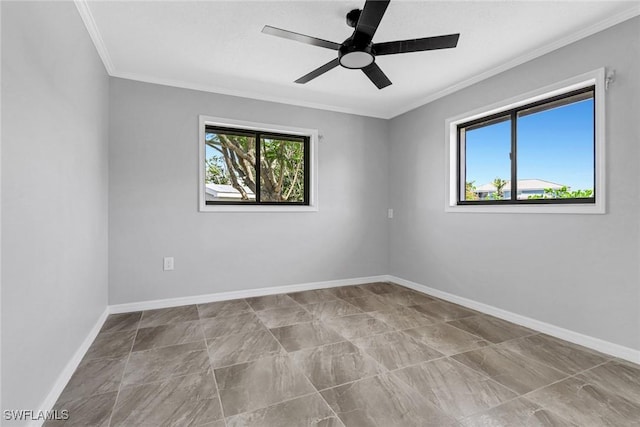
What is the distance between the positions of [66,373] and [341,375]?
1.61 m

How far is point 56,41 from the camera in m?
1.72

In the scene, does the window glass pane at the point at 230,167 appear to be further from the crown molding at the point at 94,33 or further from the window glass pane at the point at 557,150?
the window glass pane at the point at 557,150

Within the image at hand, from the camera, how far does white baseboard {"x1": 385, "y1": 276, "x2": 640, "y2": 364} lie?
2184mm

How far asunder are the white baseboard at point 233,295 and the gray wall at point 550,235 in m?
0.87

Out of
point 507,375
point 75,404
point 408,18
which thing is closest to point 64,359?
point 75,404

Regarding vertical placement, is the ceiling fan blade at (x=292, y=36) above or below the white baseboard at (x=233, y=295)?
above

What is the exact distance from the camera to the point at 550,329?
102 inches

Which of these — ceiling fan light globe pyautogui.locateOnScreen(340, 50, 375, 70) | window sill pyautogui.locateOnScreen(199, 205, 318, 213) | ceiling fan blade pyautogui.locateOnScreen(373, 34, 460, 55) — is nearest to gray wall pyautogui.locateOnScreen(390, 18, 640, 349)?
ceiling fan blade pyautogui.locateOnScreen(373, 34, 460, 55)

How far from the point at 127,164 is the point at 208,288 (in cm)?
152

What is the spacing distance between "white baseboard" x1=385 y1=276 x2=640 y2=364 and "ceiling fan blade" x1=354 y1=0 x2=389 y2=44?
2644 mm

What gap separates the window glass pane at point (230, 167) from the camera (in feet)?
12.0

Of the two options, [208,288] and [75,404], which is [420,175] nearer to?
[208,288]

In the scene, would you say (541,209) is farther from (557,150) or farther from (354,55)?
(354,55)

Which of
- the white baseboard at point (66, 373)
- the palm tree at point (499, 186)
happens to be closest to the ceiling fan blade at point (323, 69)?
the palm tree at point (499, 186)
